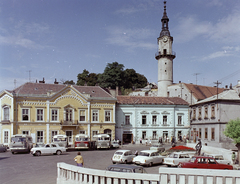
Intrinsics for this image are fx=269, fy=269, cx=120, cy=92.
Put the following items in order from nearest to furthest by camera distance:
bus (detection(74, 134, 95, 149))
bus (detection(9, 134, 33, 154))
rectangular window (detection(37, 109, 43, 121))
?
bus (detection(9, 134, 33, 154)) < bus (detection(74, 134, 95, 149)) < rectangular window (detection(37, 109, 43, 121))

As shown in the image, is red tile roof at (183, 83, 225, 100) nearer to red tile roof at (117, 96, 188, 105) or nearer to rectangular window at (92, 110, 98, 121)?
red tile roof at (117, 96, 188, 105)

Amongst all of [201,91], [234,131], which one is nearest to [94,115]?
[201,91]

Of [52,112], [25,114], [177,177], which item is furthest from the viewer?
[52,112]

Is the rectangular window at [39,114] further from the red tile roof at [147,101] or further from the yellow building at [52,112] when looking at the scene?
the red tile roof at [147,101]

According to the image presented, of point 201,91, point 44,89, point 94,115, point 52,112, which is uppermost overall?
point 201,91

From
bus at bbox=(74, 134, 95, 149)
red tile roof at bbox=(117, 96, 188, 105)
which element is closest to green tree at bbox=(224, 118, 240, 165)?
bus at bbox=(74, 134, 95, 149)

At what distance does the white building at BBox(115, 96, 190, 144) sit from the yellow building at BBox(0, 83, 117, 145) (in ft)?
10.6

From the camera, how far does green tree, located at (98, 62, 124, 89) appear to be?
85.7m

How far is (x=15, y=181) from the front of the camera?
1612 centimetres

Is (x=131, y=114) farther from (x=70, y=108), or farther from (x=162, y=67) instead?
(x=162, y=67)

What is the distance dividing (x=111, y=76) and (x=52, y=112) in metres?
41.3

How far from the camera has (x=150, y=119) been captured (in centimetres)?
5400

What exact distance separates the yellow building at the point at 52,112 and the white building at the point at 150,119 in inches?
127

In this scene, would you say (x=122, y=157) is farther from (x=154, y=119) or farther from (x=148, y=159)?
(x=154, y=119)
